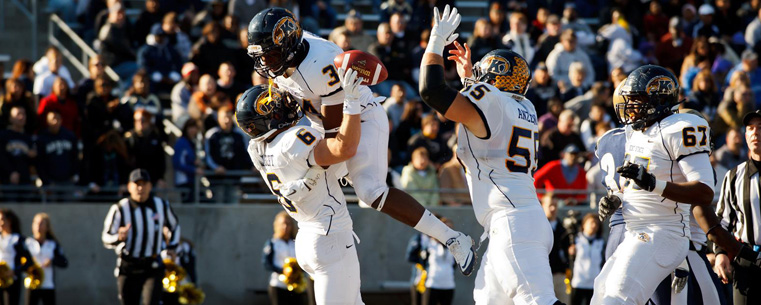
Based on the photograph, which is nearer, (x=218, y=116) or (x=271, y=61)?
(x=271, y=61)

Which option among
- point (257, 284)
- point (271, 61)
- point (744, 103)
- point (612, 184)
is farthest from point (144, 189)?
point (744, 103)

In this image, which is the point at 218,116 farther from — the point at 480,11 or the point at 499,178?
the point at 499,178

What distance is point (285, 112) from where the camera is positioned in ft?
23.3

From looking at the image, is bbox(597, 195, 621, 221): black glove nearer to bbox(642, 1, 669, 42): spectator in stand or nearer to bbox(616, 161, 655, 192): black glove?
bbox(616, 161, 655, 192): black glove

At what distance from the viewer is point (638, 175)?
647 centimetres

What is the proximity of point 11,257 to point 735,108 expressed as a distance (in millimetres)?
8544

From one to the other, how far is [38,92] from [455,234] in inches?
328

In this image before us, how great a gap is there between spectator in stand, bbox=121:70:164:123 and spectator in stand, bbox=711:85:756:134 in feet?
22.0

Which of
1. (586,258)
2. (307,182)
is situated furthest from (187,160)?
(307,182)

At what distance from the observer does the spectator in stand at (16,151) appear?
12633mm

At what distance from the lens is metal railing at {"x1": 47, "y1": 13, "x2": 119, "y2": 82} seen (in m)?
15.3

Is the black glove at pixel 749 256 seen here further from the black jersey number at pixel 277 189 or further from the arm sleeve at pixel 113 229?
the arm sleeve at pixel 113 229

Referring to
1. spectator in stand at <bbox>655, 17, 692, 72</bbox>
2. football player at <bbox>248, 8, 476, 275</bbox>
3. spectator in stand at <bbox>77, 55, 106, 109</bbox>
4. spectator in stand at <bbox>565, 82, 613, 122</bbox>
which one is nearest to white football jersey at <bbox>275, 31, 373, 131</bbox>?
football player at <bbox>248, 8, 476, 275</bbox>

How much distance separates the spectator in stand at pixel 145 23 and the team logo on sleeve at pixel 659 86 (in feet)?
30.8
